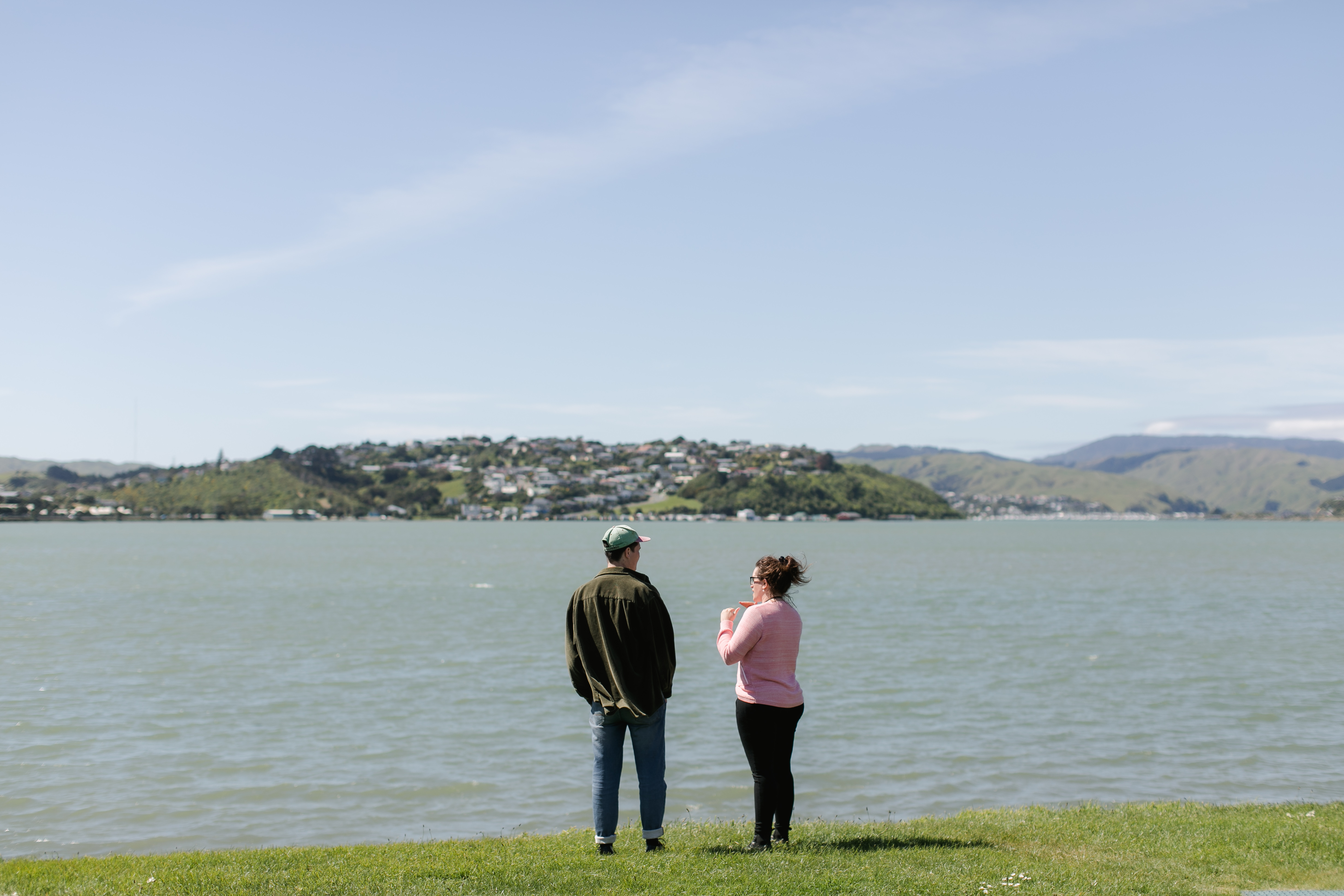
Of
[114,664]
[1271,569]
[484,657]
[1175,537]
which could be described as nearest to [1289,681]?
[484,657]

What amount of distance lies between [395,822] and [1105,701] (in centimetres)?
1583

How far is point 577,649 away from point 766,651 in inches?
61.1

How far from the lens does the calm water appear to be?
47.4ft

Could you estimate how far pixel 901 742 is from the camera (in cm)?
1839

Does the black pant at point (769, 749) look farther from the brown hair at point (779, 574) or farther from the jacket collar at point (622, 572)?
the jacket collar at point (622, 572)

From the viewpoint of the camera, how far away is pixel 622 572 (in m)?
8.37

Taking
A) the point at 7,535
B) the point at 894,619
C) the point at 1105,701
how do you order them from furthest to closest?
the point at 7,535
the point at 894,619
the point at 1105,701

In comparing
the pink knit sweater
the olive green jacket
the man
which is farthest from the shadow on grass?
the olive green jacket

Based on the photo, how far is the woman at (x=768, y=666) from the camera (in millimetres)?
8336

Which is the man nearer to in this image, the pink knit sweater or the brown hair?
the pink knit sweater

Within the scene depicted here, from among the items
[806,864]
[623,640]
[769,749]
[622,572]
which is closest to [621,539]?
[622,572]

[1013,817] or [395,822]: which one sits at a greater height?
[1013,817]

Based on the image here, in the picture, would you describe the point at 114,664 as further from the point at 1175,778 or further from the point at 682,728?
the point at 1175,778

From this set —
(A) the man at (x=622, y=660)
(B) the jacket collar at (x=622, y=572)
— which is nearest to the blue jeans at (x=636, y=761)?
(A) the man at (x=622, y=660)
